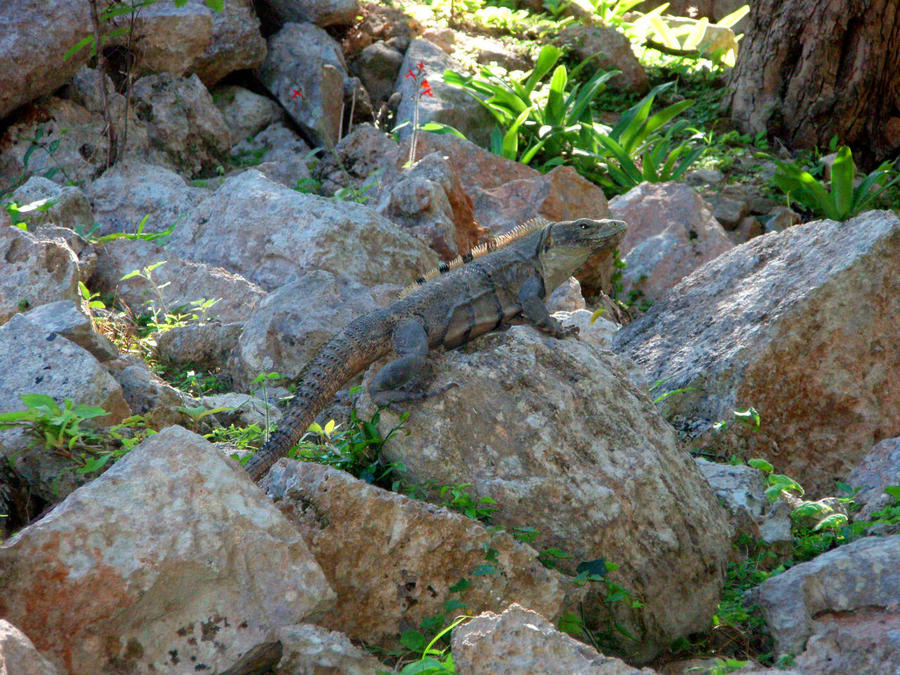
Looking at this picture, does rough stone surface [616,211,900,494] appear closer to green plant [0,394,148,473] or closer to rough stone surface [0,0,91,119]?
green plant [0,394,148,473]

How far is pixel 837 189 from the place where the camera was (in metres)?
8.90

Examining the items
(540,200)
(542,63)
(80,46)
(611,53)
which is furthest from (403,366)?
(611,53)

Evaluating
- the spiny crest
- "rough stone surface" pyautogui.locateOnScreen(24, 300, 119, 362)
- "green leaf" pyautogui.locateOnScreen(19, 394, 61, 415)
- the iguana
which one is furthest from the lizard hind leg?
"rough stone surface" pyautogui.locateOnScreen(24, 300, 119, 362)

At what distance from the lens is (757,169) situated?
37.2ft

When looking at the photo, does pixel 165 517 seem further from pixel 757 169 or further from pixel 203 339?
pixel 757 169

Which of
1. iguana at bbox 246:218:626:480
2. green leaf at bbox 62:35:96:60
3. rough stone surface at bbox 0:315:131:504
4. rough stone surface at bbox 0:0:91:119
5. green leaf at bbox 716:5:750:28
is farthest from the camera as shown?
green leaf at bbox 716:5:750:28

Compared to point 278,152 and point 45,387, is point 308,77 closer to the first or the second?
Result: point 278,152

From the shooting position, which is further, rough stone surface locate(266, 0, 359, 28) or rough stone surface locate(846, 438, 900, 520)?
rough stone surface locate(266, 0, 359, 28)

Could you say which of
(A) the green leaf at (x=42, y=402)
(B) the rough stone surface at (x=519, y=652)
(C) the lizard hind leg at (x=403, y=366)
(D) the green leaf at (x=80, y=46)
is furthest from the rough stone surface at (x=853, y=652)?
(D) the green leaf at (x=80, y=46)

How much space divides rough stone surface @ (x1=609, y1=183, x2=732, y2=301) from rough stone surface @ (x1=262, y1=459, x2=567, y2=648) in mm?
5540

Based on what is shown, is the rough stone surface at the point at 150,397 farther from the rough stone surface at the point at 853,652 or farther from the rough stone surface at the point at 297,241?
the rough stone surface at the point at 853,652

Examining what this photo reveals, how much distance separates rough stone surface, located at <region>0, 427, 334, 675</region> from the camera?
273cm

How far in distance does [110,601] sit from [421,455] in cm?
155

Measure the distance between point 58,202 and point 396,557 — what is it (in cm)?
515
